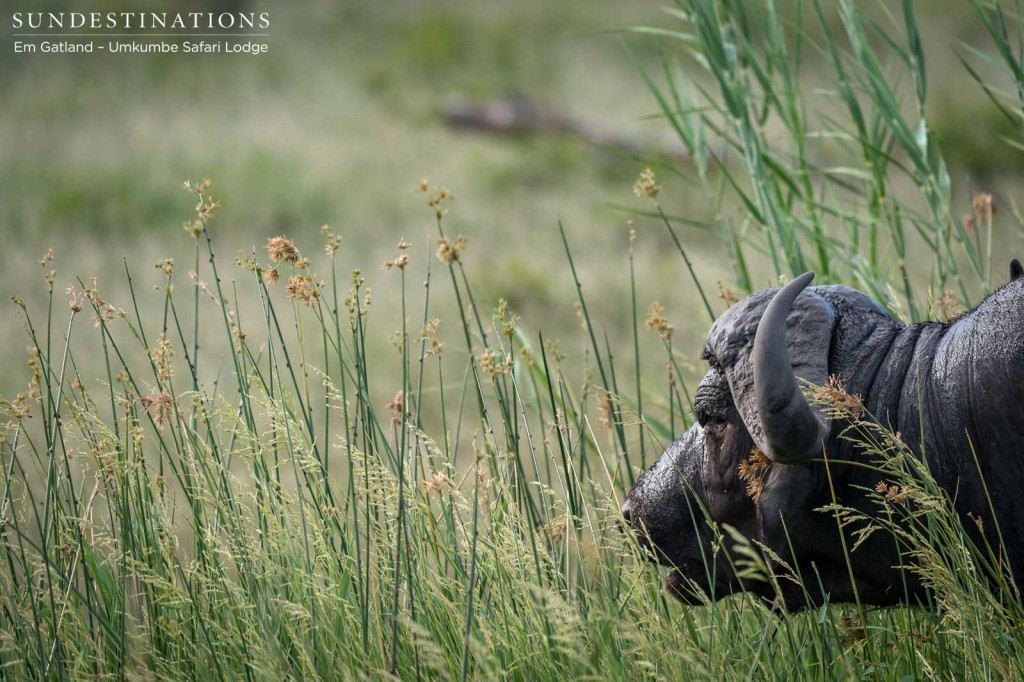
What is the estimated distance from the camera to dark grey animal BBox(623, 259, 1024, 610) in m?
2.42

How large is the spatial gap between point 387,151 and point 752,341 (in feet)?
43.2

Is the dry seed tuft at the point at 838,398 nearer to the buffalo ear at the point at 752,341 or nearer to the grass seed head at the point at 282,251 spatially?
the buffalo ear at the point at 752,341

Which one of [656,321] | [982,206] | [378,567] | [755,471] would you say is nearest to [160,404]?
[378,567]

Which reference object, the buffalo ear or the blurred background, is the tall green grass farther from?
the blurred background

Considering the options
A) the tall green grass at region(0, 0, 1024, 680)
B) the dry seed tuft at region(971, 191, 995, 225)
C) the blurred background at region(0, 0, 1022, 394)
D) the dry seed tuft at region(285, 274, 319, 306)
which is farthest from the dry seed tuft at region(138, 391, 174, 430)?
the blurred background at region(0, 0, 1022, 394)

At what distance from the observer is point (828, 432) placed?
7.96 ft

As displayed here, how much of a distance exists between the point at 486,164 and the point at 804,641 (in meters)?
12.2

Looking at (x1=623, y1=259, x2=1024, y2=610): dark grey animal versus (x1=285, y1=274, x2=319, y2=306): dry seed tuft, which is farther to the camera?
(x1=285, y1=274, x2=319, y2=306): dry seed tuft

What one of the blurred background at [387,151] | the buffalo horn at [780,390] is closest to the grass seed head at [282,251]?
the buffalo horn at [780,390]

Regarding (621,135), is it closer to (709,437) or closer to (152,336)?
(152,336)

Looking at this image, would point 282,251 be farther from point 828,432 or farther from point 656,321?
point 828,432

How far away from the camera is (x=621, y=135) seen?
1429cm

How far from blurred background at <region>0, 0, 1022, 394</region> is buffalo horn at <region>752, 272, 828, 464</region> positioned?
7.57 metres

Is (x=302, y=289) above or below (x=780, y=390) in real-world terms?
above
